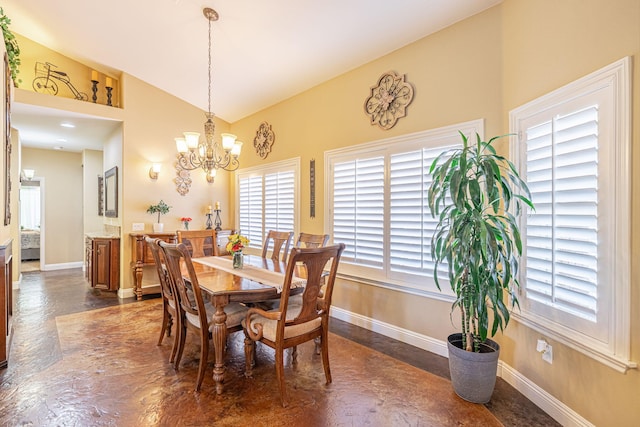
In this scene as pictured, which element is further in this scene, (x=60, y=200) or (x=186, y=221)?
(x=60, y=200)

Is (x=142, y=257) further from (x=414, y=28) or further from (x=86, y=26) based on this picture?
(x=414, y=28)

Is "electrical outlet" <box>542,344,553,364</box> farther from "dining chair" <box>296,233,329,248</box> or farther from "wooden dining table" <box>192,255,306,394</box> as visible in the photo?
"dining chair" <box>296,233,329,248</box>

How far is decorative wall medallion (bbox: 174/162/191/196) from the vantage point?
536 centimetres

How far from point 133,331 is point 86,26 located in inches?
147

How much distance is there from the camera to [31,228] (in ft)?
28.3

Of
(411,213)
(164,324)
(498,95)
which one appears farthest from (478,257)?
(164,324)

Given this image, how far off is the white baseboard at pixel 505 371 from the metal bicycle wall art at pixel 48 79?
5.09m

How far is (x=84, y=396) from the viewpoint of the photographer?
7.52ft

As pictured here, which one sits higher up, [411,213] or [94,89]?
[94,89]

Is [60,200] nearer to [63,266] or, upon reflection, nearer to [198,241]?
[63,266]

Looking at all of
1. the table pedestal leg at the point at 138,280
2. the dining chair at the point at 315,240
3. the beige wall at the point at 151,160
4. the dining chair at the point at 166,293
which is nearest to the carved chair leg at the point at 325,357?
the dining chair at the point at 315,240

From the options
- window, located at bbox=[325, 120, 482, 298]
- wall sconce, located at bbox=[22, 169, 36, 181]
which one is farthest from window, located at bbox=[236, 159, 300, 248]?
wall sconce, located at bbox=[22, 169, 36, 181]

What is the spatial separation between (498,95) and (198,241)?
359cm

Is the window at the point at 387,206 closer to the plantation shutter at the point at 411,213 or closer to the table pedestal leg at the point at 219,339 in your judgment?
the plantation shutter at the point at 411,213
